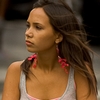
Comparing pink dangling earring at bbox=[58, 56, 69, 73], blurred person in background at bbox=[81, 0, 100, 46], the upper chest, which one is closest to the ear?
pink dangling earring at bbox=[58, 56, 69, 73]

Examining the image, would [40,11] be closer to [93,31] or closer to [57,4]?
[57,4]

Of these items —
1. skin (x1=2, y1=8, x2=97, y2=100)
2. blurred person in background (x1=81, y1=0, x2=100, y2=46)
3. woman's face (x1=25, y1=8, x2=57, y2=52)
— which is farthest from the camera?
blurred person in background (x1=81, y1=0, x2=100, y2=46)

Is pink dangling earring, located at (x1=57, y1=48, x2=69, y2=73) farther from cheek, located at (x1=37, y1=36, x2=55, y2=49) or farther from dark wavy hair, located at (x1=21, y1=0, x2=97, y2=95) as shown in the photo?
cheek, located at (x1=37, y1=36, x2=55, y2=49)

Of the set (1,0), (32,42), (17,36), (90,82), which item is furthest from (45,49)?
(17,36)

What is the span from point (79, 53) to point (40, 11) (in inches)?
18.3

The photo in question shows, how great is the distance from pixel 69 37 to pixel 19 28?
11.1m

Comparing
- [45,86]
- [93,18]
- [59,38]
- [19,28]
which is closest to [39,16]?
[59,38]

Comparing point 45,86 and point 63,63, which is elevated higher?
point 63,63

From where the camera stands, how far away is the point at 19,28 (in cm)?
1554

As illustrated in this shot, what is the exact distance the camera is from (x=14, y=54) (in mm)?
10969

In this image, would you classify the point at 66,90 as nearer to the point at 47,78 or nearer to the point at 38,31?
the point at 47,78

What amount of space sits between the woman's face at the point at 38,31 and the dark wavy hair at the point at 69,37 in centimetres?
4

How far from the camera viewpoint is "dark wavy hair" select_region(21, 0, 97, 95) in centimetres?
435

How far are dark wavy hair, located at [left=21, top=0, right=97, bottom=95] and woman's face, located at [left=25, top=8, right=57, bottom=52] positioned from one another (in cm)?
4
